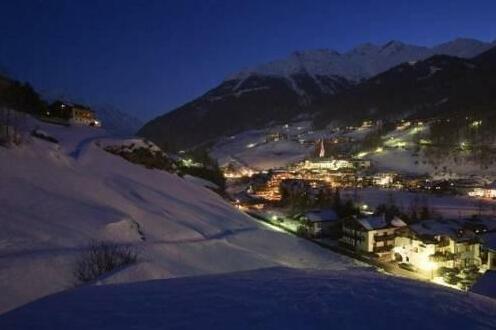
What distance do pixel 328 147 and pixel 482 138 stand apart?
5243 centimetres

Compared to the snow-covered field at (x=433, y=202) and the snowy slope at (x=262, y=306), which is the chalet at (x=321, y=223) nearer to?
the snow-covered field at (x=433, y=202)

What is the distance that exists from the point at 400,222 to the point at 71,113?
173ft

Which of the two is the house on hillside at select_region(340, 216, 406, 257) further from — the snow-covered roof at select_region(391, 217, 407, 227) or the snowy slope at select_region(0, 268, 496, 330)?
the snowy slope at select_region(0, 268, 496, 330)

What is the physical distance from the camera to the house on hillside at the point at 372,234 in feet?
140

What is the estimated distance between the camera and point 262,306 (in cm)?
589

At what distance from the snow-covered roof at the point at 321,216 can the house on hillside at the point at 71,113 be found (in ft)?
123

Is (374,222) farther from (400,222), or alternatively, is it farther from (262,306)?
(262,306)

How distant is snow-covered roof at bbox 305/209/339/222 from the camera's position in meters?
50.3

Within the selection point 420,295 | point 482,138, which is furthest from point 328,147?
point 420,295

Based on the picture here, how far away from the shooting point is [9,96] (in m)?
51.3

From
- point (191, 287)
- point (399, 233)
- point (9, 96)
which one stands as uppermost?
point (9, 96)

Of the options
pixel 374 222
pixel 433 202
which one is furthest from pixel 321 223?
pixel 433 202

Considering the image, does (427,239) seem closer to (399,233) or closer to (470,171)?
(399,233)

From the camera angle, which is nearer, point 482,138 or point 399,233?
point 399,233
